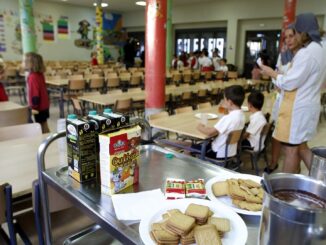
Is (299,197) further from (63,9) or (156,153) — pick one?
(63,9)

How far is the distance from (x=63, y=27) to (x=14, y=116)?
12.2 metres

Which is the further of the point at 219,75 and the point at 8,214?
the point at 219,75

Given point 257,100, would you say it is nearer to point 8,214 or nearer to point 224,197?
point 224,197

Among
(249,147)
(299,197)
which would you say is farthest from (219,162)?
(299,197)

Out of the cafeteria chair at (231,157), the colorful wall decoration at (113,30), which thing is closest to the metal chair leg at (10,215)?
the cafeteria chair at (231,157)

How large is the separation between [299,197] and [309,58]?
1744 millimetres

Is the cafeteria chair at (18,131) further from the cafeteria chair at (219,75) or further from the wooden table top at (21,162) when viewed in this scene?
the cafeteria chair at (219,75)

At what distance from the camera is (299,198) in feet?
2.57

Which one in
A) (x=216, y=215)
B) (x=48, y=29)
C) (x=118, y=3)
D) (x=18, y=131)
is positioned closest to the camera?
(x=216, y=215)

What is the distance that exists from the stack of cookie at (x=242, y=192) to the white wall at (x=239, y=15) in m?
10.6

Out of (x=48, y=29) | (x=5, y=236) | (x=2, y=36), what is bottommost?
(x=5, y=236)

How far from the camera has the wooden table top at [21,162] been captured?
1488 mm

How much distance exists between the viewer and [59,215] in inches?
67.1

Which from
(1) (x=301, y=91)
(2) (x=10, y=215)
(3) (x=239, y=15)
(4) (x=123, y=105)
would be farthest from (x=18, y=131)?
(3) (x=239, y=15)
